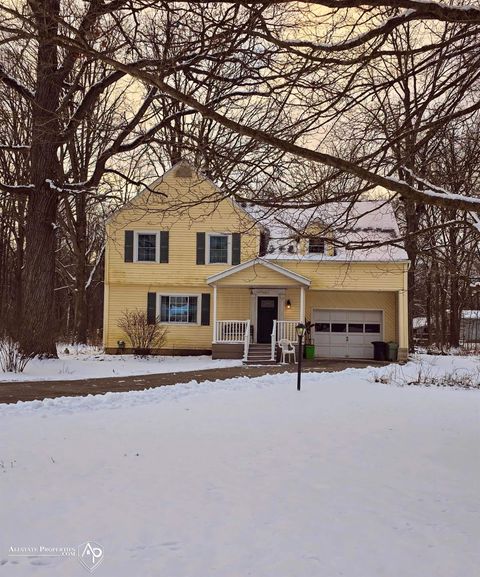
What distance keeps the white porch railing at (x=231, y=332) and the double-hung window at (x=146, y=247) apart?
368cm

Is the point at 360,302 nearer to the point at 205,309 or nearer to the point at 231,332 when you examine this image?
the point at 231,332

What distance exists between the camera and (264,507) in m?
4.21

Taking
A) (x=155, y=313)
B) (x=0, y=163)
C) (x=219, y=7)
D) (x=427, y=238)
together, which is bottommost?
(x=155, y=313)

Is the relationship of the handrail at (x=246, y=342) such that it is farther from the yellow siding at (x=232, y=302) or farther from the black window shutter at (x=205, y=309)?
the black window shutter at (x=205, y=309)

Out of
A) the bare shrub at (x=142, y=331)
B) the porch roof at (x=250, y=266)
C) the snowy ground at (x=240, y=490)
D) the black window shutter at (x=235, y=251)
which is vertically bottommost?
the snowy ground at (x=240, y=490)

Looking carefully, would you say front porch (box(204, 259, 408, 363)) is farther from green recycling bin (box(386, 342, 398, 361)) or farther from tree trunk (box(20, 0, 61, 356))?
tree trunk (box(20, 0, 61, 356))

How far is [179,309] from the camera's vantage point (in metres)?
21.6

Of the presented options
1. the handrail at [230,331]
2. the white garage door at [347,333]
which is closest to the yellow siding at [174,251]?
the handrail at [230,331]

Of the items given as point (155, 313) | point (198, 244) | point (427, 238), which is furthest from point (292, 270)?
point (427, 238)

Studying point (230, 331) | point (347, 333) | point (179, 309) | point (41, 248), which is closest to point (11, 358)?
point (41, 248)

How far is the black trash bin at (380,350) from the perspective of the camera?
20875 mm

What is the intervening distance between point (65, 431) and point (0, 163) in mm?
23045

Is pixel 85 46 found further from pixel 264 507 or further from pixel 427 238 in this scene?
pixel 427 238

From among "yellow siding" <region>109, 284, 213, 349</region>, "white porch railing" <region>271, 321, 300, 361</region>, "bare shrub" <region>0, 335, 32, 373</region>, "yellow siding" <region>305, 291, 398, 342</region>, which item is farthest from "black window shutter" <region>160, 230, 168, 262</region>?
"bare shrub" <region>0, 335, 32, 373</region>
